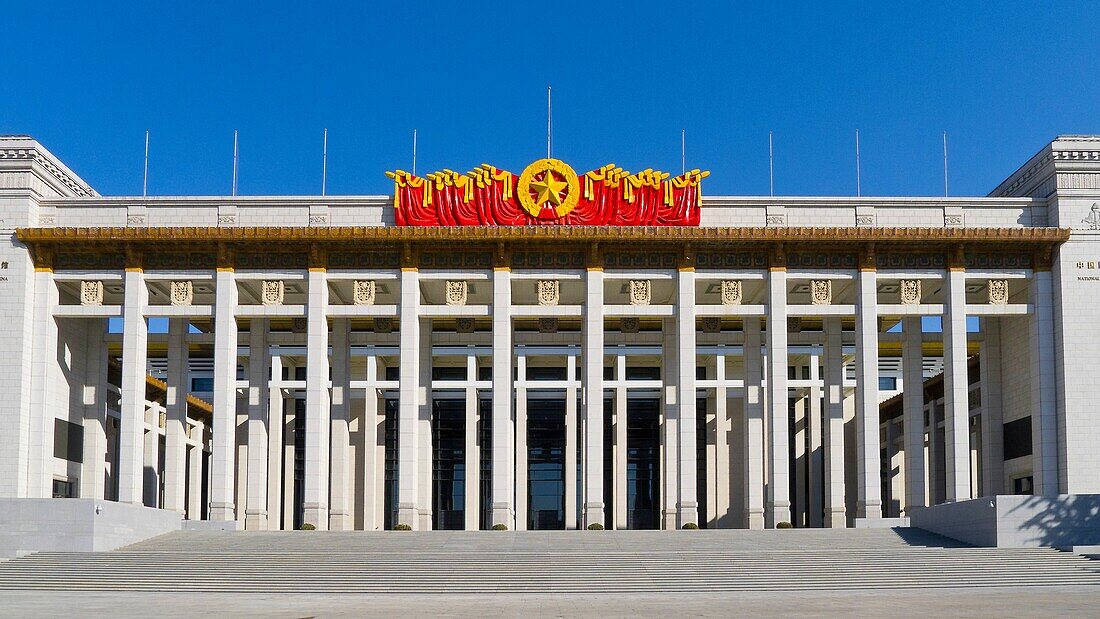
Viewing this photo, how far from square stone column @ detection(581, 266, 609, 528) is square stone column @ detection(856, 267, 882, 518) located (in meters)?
9.72

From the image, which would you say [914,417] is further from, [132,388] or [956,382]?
[132,388]

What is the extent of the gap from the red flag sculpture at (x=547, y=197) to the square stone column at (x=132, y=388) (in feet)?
33.9

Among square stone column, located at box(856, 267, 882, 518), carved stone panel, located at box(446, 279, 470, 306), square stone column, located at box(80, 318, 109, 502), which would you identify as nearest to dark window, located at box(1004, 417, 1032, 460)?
square stone column, located at box(856, 267, 882, 518)

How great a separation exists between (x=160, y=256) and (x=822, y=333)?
27.3 meters

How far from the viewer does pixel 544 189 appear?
47750 mm

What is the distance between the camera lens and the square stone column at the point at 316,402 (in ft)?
155

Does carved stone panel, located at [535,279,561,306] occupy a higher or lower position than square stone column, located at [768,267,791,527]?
higher

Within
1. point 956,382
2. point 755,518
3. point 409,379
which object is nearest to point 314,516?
point 409,379

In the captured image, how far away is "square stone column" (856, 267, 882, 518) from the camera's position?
4716 centimetres

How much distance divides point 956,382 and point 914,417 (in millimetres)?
2110

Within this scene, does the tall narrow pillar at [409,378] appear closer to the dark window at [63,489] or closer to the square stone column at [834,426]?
the dark window at [63,489]

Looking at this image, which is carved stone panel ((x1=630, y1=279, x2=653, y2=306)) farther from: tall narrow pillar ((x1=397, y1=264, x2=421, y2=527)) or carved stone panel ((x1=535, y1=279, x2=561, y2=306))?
tall narrow pillar ((x1=397, y1=264, x2=421, y2=527))

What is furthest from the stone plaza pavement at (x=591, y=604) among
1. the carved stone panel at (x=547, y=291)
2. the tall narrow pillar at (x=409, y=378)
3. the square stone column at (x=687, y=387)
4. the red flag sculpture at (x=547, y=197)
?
the red flag sculpture at (x=547, y=197)

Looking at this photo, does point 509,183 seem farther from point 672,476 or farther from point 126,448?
point 126,448
